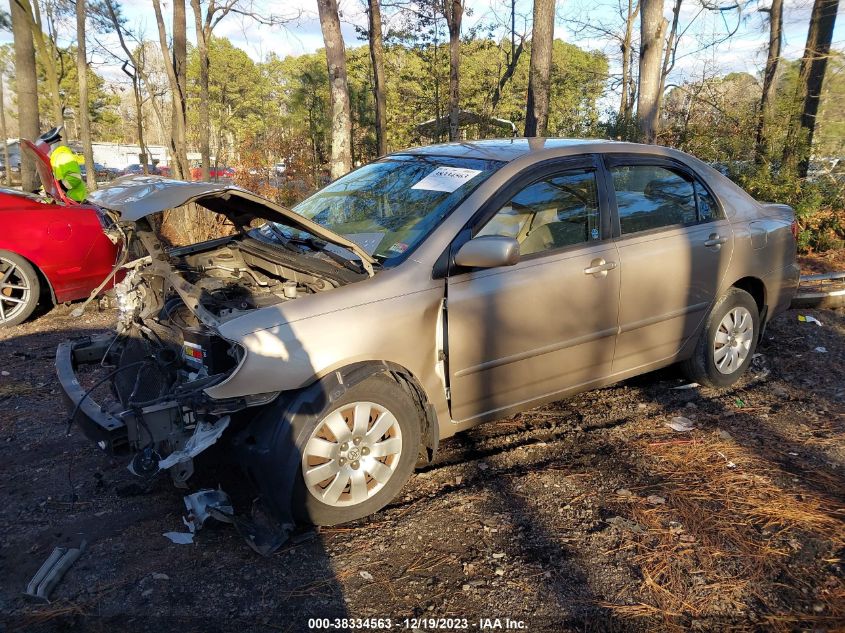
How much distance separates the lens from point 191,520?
3059mm

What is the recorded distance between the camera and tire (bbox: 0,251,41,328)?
6.18 metres

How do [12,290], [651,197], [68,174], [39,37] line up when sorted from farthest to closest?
[39,37] → [68,174] → [12,290] → [651,197]

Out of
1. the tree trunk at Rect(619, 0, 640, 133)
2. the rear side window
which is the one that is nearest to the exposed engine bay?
the rear side window

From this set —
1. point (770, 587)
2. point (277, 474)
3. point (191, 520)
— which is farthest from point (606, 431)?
point (191, 520)

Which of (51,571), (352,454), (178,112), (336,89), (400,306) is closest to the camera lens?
(51,571)

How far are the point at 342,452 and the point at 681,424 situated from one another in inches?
97.7

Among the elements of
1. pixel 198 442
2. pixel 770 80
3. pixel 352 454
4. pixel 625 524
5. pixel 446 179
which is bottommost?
pixel 625 524

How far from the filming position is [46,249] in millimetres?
6316

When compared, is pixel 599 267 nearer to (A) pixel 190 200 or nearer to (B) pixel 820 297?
(A) pixel 190 200

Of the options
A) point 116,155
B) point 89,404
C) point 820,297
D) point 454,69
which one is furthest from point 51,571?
point 116,155

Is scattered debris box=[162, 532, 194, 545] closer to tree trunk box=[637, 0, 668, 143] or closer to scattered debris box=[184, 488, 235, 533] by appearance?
scattered debris box=[184, 488, 235, 533]

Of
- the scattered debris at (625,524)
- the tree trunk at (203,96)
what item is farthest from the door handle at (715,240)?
the tree trunk at (203,96)

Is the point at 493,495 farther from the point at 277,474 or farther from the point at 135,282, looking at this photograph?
the point at 135,282

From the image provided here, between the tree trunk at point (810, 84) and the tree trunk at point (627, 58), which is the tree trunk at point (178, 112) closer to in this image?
the tree trunk at point (810, 84)
